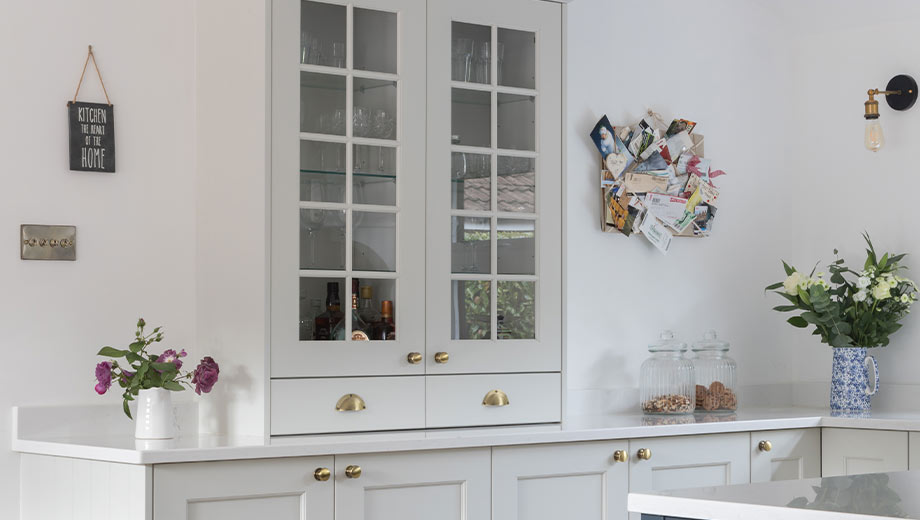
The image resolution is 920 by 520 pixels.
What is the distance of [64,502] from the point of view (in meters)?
2.55

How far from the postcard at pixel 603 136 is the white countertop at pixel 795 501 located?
196cm

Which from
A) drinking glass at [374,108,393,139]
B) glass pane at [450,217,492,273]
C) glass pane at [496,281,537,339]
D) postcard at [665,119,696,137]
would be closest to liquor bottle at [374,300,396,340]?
glass pane at [450,217,492,273]

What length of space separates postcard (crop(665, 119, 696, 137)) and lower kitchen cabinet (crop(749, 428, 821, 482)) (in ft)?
3.58

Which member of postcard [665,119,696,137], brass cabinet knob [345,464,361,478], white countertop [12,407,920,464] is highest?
postcard [665,119,696,137]

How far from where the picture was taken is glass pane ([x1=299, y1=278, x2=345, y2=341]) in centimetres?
271

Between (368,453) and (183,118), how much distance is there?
105 cm

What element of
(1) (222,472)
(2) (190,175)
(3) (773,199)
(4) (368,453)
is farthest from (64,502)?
(3) (773,199)

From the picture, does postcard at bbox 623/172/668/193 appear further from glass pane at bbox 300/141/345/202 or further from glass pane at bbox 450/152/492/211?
glass pane at bbox 300/141/345/202

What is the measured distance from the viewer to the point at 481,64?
300cm

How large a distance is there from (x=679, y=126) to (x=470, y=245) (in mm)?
1174

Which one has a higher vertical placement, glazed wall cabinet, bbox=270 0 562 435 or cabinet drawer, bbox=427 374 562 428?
glazed wall cabinet, bbox=270 0 562 435

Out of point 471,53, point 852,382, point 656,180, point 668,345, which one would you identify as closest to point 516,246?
point 471,53

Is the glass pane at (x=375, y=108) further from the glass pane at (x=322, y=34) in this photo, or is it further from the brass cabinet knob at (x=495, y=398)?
the brass cabinet knob at (x=495, y=398)

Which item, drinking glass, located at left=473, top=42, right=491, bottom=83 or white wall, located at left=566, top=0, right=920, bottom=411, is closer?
drinking glass, located at left=473, top=42, right=491, bottom=83
